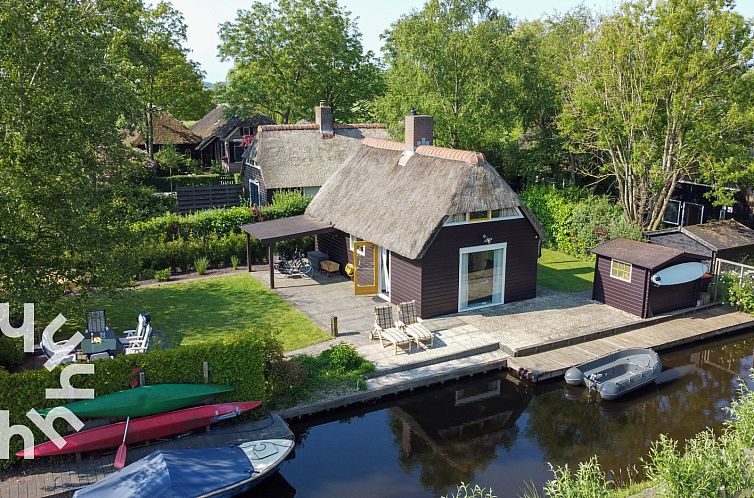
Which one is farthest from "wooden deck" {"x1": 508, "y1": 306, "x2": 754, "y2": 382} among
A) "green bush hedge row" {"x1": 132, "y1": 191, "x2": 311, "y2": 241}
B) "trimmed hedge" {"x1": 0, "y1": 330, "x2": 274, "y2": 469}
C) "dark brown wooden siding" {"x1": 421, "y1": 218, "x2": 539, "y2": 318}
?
"green bush hedge row" {"x1": 132, "y1": 191, "x2": 311, "y2": 241}

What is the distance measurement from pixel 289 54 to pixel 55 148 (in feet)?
99.1

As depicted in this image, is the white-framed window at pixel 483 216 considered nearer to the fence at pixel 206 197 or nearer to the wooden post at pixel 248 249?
the wooden post at pixel 248 249

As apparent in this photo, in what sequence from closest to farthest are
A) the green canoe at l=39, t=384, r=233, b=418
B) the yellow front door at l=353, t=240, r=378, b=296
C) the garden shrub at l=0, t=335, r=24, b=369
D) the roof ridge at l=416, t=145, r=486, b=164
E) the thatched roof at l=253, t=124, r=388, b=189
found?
the green canoe at l=39, t=384, r=233, b=418
the garden shrub at l=0, t=335, r=24, b=369
the roof ridge at l=416, t=145, r=486, b=164
the yellow front door at l=353, t=240, r=378, b=296
the thatched roof at l=253, t=124, r=388, b=189

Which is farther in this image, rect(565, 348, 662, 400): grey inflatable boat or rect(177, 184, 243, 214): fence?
rect(177, 184, 243, 214): fence

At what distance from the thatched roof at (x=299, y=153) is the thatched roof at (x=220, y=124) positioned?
11.3 metres

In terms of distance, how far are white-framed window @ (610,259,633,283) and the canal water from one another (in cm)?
345

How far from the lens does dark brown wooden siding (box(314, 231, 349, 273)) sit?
77.4 feet

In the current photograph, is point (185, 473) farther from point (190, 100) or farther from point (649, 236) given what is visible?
point (190, 100)

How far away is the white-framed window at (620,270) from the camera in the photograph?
19.6 m

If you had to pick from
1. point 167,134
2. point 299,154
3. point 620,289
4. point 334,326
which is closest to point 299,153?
point 299,154

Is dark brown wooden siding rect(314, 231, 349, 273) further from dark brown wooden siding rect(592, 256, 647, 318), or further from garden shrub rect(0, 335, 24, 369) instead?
garden shrub rect(0, 335, 24, 369)

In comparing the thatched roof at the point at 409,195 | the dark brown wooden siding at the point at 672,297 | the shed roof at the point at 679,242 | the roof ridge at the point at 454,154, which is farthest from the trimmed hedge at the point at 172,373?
the shed roof at the point at 679,242

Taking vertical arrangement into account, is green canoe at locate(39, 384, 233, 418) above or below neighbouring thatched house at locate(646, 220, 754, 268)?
below

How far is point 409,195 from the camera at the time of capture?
2066 centimetres
